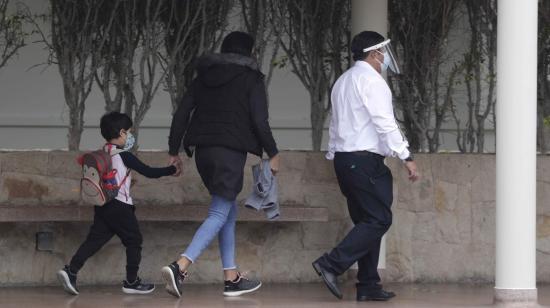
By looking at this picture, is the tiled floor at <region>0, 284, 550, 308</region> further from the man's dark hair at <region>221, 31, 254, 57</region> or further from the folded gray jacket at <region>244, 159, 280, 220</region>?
the man's dark hair at <region>221, 31, 254, 57</region>

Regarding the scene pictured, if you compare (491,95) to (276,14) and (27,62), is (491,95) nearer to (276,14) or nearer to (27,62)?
(276,14)

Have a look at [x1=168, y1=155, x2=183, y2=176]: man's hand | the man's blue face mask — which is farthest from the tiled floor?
the man's blue face mask

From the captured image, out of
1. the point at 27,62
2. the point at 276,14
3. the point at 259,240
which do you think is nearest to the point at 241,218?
the point at 259,240

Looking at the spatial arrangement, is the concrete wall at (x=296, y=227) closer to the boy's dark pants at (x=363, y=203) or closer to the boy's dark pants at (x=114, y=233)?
the boy's dark pants at (x=114, y=233)

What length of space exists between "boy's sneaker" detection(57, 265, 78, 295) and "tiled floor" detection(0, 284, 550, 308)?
0.18 ft

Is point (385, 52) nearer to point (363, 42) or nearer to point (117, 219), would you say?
point (363, 42)

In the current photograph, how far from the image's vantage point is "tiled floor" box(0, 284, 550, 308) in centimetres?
891

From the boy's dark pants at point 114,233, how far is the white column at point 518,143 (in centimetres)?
248

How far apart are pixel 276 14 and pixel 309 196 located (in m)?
1.55

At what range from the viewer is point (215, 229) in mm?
8984

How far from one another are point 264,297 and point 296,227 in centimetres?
103

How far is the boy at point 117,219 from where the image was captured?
931 centimetres

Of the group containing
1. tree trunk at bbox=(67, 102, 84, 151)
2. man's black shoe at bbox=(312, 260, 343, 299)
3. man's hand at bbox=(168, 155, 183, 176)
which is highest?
tree trunk at bbox=(67, 102, 84, 151)

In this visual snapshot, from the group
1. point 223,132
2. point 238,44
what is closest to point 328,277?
point 223,132
